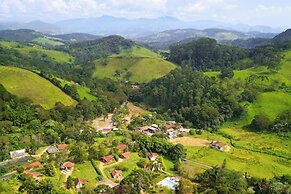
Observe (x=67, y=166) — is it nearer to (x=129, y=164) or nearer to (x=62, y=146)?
(x=129, y=164)

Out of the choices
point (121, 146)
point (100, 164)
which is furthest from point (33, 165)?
point (121, 146)

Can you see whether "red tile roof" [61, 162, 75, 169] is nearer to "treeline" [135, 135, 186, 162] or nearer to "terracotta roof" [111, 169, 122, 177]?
"terracotta roof" [111, 169, 122, 177]

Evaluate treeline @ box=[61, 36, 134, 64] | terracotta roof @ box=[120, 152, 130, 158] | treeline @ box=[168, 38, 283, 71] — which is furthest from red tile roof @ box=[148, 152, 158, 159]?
treeline @ box=[61, 36, 134, 64]

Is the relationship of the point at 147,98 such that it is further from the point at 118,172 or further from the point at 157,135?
the point at 118,172

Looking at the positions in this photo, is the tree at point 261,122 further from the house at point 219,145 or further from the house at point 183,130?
the house at point 183,130

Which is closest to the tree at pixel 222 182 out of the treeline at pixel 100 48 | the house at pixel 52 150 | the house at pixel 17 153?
the house at pixel 52 150
